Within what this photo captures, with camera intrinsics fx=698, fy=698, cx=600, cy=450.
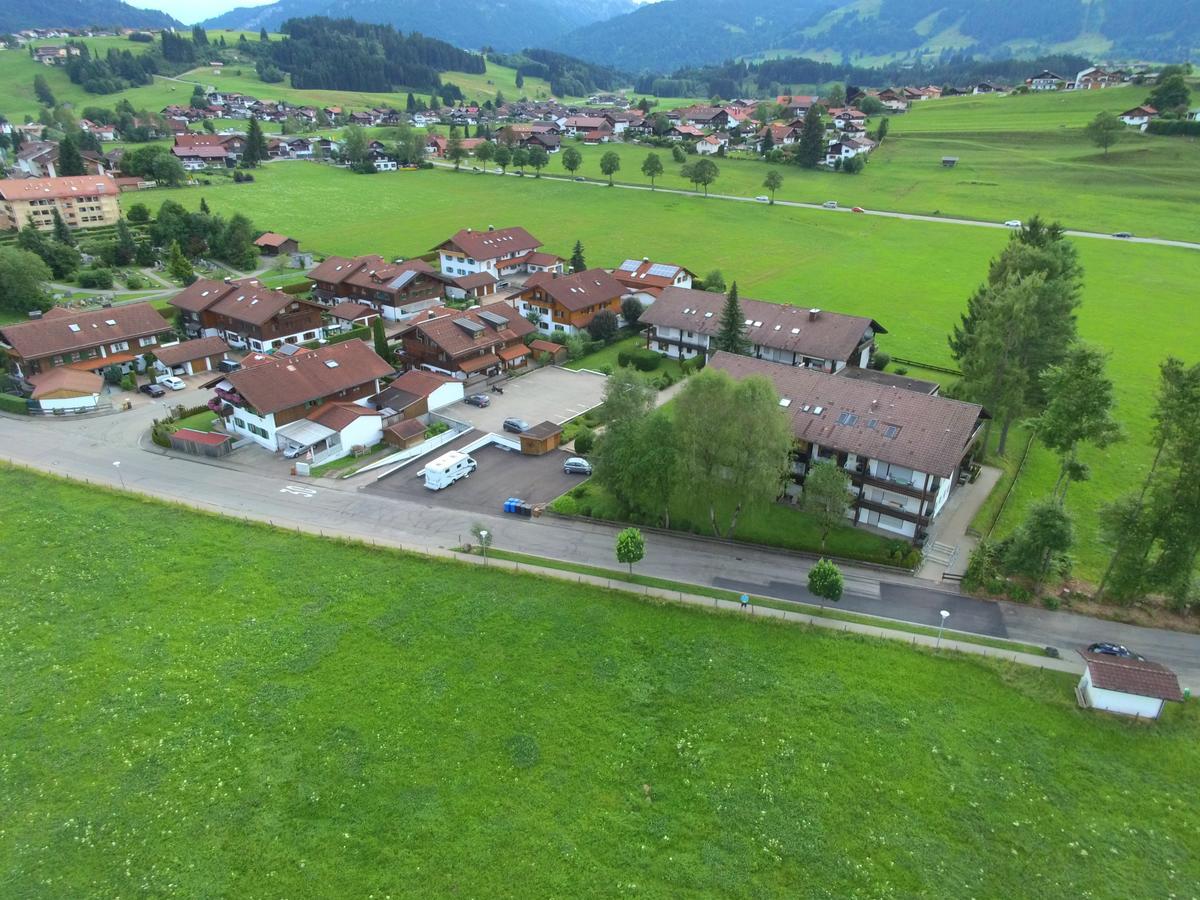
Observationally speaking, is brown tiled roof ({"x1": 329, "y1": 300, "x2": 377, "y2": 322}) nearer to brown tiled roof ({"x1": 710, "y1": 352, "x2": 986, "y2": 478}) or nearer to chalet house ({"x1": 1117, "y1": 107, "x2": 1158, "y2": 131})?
brown tiled roof ({"x1": 710, "y1": 352, "x2": 986, "y2": 478})

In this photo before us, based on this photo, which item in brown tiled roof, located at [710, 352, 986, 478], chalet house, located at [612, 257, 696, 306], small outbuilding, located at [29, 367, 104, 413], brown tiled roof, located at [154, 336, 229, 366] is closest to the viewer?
brown tiled roof, located at [710, 352, 986, 478]

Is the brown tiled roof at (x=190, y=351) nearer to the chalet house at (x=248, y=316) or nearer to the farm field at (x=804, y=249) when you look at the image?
the chalet house at (x=248, y=316)

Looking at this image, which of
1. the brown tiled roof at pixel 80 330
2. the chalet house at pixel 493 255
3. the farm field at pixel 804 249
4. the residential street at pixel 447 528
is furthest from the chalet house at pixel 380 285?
the residential street at pixel 447 528

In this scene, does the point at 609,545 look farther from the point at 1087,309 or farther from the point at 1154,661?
the point at 1087,309

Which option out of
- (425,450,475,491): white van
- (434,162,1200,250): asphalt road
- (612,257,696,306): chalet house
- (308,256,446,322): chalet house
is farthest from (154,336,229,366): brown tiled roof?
(434,162,1200,250): asphalt road

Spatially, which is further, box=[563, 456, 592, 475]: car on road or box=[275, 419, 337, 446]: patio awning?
box=[275, 419, 337, 446]: patio awning

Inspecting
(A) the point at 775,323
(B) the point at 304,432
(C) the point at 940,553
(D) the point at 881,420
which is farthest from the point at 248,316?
(C) the point at 940,553

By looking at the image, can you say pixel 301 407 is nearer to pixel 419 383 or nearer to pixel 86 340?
pixel 419 383
